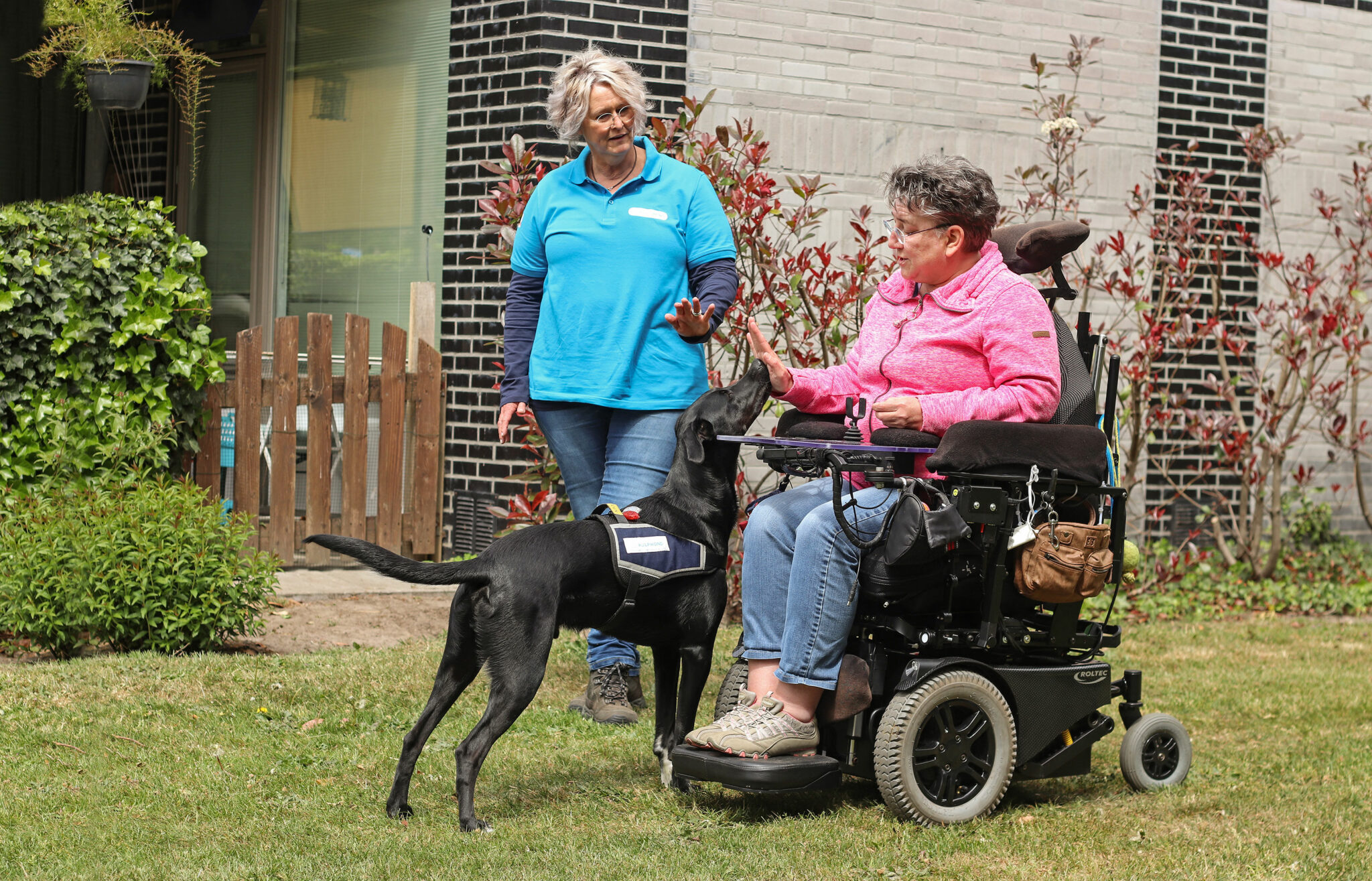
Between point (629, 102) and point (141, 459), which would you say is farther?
point (141, 459)

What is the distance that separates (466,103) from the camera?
25.2 feet

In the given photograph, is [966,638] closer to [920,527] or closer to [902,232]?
[920,527]

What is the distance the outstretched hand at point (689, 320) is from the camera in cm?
423

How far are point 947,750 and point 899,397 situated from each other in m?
0.93

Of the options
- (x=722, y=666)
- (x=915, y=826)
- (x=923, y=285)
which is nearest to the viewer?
(x=915, y=826)

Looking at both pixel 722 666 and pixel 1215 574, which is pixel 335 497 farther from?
pixel 1215 574

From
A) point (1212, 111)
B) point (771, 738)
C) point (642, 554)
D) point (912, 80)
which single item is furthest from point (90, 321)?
point (1212, 111)

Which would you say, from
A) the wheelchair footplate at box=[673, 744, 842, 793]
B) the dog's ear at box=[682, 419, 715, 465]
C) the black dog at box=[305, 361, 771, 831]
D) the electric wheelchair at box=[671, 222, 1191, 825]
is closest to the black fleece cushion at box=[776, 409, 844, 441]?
the electric wheelchair at box=[671, 222, 1191, 825]

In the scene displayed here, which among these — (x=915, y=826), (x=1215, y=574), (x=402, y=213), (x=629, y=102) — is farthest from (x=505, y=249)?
(x=1215, y=574)

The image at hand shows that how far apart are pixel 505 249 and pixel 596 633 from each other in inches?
77.1

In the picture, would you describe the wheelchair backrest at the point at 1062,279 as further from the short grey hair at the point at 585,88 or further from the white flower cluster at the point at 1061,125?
the white flower cluster at the point at 1061,125

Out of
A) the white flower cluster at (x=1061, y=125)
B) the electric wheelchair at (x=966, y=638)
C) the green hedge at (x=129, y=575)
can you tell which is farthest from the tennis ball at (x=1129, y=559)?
the white flower cluster at (x=1061, y=125)

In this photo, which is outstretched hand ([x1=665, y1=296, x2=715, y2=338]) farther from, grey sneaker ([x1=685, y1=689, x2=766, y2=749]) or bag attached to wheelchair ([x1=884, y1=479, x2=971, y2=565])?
grey sneaker ([x1=685, y1=689, x2=766, y2=749])

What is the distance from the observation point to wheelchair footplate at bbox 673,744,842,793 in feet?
11.8
